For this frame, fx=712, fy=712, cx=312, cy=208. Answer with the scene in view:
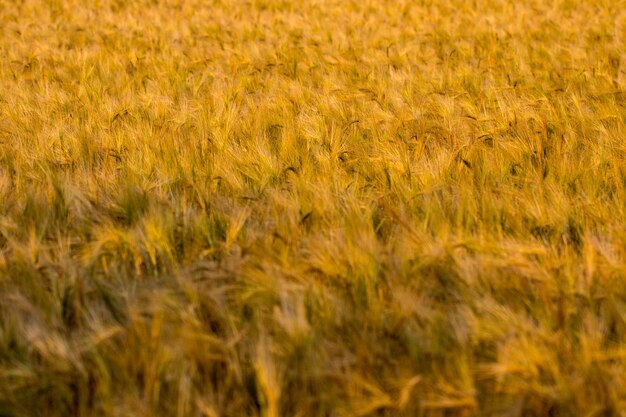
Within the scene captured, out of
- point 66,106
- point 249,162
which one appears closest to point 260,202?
point 249,162

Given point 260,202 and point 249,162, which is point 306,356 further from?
point 249,162

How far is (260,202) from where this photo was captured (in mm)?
2096

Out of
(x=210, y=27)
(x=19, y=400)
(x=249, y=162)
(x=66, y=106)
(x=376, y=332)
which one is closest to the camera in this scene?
(x=19, y=400)

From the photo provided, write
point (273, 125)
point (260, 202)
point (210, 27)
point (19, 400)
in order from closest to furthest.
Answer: point (19, 400)
point (260, 202)
point (273, 125)
point (210, 27)

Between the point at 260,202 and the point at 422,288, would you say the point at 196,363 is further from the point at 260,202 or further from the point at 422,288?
the point at 260,202

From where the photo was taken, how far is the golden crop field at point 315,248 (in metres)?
1.31

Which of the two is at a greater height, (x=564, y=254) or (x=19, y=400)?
(x=564, y=254)

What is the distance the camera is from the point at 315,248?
5.51ft

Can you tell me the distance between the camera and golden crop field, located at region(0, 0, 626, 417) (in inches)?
51.6

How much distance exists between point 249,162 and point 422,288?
107 centimetres

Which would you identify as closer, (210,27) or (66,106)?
(66,106)

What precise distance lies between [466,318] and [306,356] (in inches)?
13.2

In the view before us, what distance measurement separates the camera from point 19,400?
1.33 metres

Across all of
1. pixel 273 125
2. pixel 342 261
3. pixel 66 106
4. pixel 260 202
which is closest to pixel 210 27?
pixel 66 106
